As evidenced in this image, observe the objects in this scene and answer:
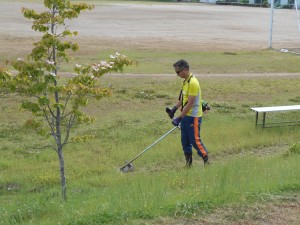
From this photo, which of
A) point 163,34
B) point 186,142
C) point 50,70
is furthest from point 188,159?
point 163,34

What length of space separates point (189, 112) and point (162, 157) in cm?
147

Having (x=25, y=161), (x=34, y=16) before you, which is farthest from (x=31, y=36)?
(x=34, y=16)

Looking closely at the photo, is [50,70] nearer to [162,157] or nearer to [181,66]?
[181,66]

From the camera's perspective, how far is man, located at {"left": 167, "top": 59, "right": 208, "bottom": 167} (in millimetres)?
8672

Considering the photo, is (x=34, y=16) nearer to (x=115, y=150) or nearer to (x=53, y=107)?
(x=53, y=107)

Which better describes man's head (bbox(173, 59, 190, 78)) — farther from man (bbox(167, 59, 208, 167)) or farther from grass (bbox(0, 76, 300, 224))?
grass (bbox(0, 76, 300, 224))

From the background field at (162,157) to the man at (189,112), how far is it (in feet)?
1.53

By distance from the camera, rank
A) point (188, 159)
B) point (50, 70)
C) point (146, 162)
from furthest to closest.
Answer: point (146, 162)
point (188, 159)
point (50, 70)

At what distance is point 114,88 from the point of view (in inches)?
643

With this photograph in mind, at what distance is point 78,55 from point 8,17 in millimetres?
24337

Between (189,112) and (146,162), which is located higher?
(189,112)

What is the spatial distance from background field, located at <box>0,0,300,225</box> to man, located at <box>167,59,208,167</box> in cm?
47

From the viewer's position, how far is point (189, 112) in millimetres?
8844

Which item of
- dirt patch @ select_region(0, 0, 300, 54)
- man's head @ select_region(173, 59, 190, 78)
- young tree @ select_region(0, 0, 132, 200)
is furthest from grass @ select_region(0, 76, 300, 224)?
dirt patch @ select_region(0, 0, 300, 54)
